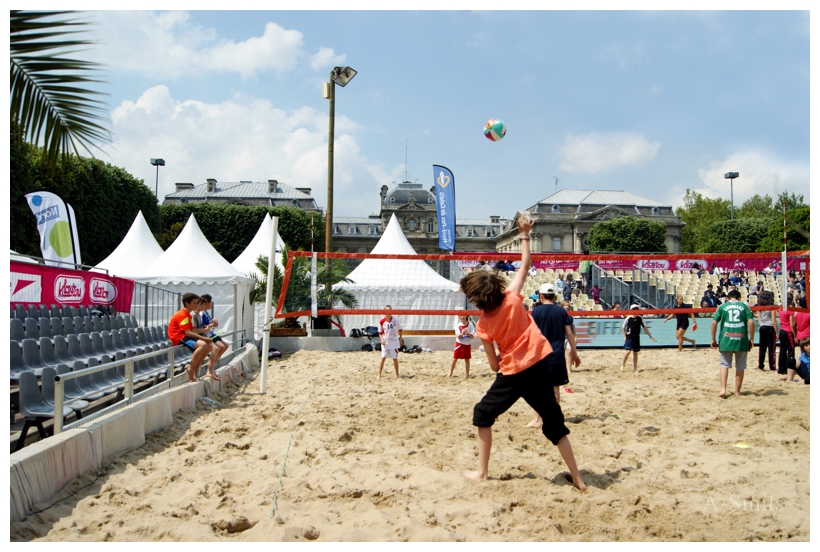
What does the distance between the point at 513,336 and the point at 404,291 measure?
51.4 ft

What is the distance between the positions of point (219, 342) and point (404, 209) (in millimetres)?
87128

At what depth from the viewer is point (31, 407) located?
464 centimetres

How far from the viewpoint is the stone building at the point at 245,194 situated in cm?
7588

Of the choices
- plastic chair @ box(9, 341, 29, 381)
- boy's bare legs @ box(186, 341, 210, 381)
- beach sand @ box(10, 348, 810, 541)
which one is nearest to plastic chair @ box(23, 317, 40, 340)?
plastic chair @ box(9, 341, 29, 381)

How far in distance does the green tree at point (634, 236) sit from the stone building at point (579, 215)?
10093 mm

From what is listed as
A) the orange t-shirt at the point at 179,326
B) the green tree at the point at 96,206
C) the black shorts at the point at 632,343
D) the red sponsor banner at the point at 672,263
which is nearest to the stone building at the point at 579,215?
the green tree at the point at 96,206

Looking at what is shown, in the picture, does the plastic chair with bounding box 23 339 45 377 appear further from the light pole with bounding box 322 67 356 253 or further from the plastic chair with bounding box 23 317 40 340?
the light pole with bounding box 322 67 356 253

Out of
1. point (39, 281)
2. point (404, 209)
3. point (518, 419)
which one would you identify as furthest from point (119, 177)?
point (404, 209)

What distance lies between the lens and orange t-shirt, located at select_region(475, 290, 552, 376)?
381 cm

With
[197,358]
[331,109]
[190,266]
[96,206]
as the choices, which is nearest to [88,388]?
[197,358]

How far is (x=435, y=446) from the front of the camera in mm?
5012

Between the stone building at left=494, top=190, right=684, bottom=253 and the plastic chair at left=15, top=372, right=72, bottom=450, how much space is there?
76.0m

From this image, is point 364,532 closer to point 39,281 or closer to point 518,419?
point 518,419

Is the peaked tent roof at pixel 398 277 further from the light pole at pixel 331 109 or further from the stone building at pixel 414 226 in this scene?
the stone building at pixel 414 226
